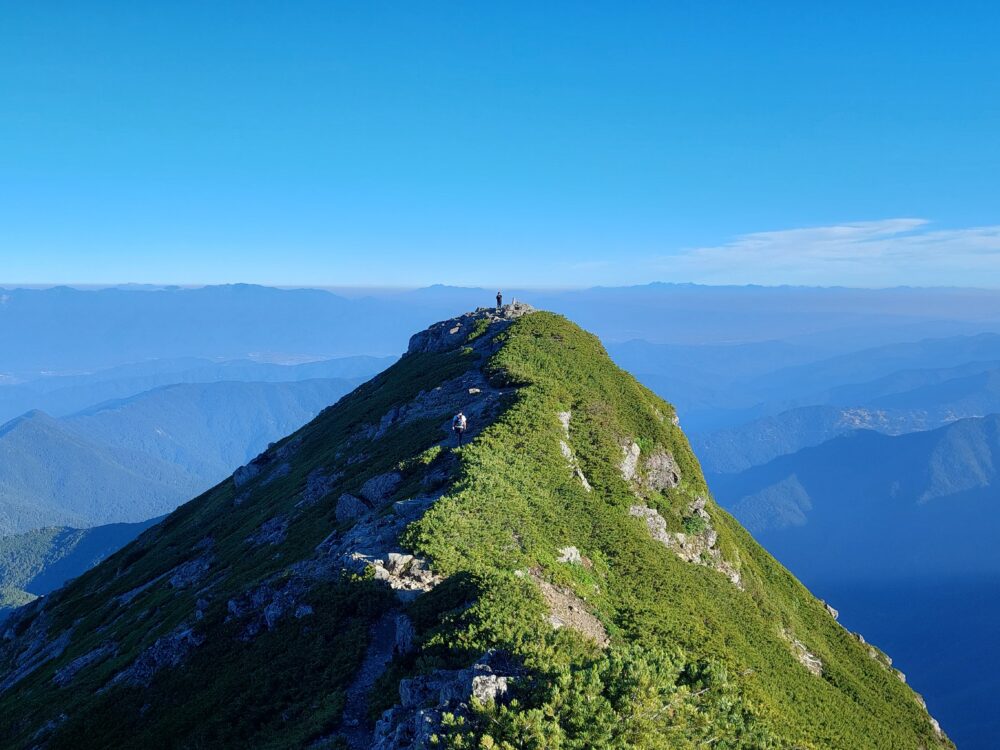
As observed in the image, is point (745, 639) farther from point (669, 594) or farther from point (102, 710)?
point (102, 710)

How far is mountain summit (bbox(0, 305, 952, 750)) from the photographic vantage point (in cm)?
1947

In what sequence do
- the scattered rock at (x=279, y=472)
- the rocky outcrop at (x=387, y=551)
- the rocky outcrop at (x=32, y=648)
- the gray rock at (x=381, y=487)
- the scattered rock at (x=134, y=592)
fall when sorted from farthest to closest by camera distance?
the scattered rock at (x=279, y=472) < the scattered rock at (x=134, y=592) < the rocky outcrop at (x=32, y=648) < the gray rock at (x=381, y=487) < the rocky outcrop at (x=387, y=551)

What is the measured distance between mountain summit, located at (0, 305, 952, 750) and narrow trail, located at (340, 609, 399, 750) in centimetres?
10

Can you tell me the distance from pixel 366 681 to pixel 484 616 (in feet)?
19.0

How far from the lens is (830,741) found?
32.8 metres

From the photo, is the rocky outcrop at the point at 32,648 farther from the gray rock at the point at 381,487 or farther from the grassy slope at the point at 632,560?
the grassy slope at the point at 632,560

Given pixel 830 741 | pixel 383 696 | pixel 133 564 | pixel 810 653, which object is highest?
pixel 383 696

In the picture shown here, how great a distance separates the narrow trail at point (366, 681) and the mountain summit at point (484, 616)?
10 cm

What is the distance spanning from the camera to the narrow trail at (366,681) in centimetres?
2158

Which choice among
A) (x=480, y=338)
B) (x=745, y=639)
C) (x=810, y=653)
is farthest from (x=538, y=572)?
(x=480, y=338)

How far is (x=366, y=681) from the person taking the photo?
24.7 m

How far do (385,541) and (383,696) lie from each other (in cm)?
1184

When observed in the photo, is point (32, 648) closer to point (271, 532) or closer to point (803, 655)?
point (271, 532)

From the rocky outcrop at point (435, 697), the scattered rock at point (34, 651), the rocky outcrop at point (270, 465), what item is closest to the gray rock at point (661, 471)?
the rocky outcrop at point (435, 697)
